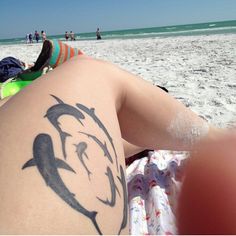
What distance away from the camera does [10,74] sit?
7.00 feet

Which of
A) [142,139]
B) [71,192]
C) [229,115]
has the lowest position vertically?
[229,115]

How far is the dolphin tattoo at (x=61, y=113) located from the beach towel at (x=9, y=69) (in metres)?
1.54

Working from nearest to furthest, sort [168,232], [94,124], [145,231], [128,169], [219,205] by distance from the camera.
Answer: [219,205] < [94,124] < [168,232] < [145,231] < [128,169]

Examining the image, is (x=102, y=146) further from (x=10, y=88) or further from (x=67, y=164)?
(x=10, y=88)

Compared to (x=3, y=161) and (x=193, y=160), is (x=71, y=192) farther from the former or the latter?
(x=193, y=160)

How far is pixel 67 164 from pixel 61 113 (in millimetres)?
136

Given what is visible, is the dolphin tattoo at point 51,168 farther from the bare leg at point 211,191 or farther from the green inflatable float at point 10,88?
the green inflatable float at point 10,88

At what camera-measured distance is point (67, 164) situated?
582 mm

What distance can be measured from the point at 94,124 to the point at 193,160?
22 centimetres

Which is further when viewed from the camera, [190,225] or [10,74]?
[10,74]

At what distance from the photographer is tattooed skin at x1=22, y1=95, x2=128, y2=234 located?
1.77 ft

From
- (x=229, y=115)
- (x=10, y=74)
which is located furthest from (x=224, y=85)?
(x=10, y=74)

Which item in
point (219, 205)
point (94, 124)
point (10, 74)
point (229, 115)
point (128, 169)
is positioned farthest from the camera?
point (229, 115)

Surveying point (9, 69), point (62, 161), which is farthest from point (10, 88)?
point (62, 161)
